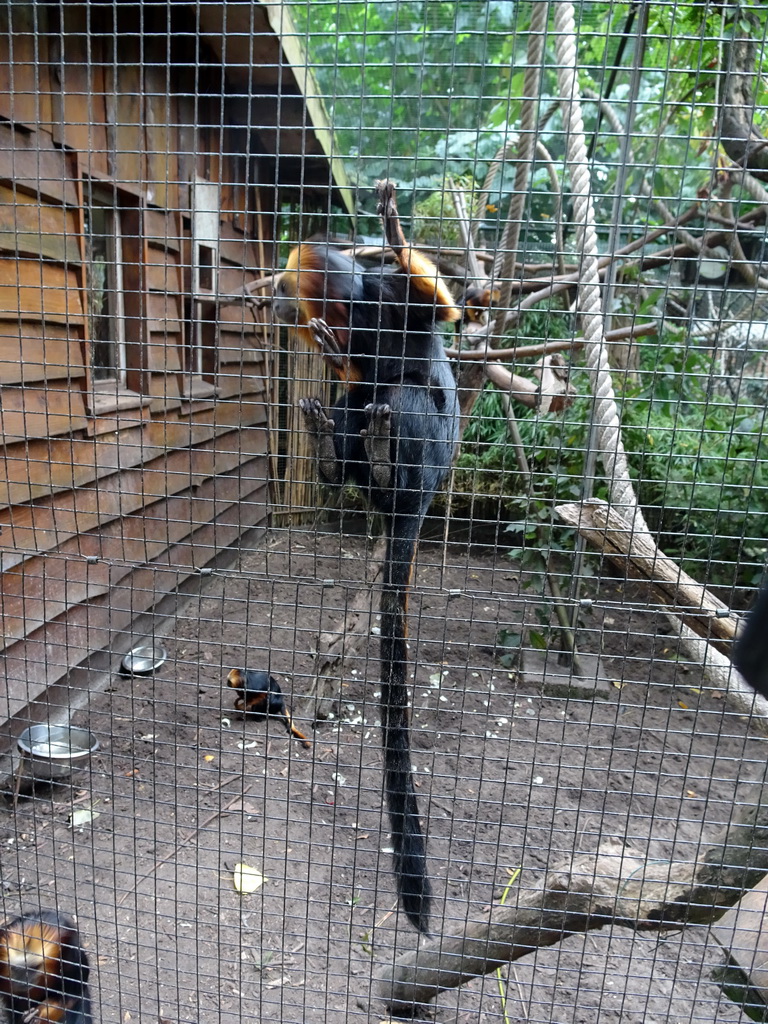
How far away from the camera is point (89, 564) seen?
1770 millimetres

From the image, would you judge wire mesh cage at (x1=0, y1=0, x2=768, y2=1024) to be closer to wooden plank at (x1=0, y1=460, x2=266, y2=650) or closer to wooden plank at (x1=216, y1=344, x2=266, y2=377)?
wooden plank at (x1=0, y1=460, x2=266, y2=650)

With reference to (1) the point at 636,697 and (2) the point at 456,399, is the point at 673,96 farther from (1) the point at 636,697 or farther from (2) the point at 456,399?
(1) the point at 636,697

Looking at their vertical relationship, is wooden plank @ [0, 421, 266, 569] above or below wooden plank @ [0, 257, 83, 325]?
below

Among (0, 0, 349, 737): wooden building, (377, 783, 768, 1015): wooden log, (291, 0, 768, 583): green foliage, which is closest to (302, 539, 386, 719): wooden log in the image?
(291, 0, 768, 583): green foliage

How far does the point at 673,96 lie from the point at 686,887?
15.0 feet

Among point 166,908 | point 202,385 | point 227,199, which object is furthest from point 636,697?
point 227,199

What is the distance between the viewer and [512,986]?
2221 millimetres

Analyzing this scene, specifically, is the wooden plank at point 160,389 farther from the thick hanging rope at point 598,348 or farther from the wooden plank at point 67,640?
the thick hanging rope at point 598,348

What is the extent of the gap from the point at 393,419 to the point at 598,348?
69cm

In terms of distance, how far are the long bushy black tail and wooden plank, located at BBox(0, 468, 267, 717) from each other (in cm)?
56

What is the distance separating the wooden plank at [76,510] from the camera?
1936 millimetres

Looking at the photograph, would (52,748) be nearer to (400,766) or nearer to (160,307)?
(400,766)

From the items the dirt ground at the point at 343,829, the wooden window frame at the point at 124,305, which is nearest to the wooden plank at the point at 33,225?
the wooden window frame at the point at 124,305

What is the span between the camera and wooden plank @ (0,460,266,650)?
1.99 metres
